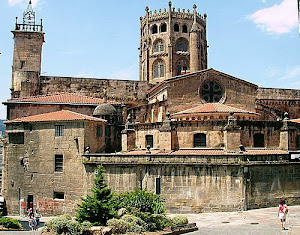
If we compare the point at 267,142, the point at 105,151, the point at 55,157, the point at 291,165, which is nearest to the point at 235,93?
the point at 267,142

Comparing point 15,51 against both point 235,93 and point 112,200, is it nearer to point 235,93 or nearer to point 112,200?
point 235,93

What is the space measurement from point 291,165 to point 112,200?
13442 mm

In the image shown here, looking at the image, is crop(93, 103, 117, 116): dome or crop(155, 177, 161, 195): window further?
crop(93, 103, 117, 116): dome

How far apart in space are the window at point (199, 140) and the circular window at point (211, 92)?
5956 millimetres

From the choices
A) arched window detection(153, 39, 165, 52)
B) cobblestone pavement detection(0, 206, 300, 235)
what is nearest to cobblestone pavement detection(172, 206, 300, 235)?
cobblestone pavement detection(0, 206, 300, 235)

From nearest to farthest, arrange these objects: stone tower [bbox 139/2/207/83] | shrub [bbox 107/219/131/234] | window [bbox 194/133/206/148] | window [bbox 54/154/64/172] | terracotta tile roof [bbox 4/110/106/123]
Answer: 1. shrub [bbox 107/219/131/234]
2. window [bbox 194/133/206/148]
3. terracotta tile roof [bbox 4/110/106/123]
4. window [bbox 54/154/64/172]
5. stone tower [bbox 139/2/207/83]

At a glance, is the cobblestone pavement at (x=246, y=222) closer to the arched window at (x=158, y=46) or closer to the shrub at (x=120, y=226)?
the shrub at (x=120, y=226)

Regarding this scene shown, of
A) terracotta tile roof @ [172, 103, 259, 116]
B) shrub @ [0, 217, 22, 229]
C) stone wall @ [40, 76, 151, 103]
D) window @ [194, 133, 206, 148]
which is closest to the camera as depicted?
Answer: shrub @ [0, 217, 22, 229]

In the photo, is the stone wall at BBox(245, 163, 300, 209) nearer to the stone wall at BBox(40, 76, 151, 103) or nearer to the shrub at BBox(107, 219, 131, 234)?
the shrub at BBox(107, 219, 131, 234)

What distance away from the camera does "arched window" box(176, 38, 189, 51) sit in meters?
53.8

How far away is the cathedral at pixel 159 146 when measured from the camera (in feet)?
83.8

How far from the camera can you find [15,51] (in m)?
42.8

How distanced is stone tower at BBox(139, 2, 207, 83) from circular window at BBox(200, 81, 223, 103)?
57.3 ft

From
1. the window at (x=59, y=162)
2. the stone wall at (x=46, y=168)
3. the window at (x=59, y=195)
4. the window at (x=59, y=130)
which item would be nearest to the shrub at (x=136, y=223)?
the stone wall at (x=46, y=168)
